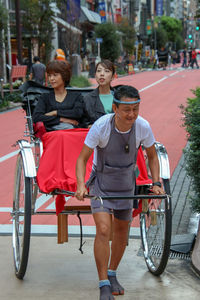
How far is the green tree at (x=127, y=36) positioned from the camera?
202ft

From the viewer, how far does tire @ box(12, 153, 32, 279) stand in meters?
4.25

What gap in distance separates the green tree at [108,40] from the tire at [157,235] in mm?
47390

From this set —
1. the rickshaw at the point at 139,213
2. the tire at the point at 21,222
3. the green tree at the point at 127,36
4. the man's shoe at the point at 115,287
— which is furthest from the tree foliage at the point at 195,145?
the green tree at the point at 127,36

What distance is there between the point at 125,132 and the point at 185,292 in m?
1.30

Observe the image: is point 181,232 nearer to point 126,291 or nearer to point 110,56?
point 126,291

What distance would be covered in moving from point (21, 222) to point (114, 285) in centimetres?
115

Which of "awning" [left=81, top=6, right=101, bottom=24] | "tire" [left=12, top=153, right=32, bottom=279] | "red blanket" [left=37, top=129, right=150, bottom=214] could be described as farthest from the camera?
"awning" [left=81, top=6, right=101, bottom=24]

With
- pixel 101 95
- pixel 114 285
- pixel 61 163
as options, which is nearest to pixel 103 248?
pixel 114 285

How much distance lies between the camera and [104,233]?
4.02 m

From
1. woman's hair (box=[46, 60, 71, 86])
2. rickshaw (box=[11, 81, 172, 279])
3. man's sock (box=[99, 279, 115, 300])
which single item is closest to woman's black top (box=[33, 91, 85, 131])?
woman's hair (box=[46, 60, 71, 86])

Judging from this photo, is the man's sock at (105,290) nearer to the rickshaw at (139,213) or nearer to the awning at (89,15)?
the rickshaw at (139,213)

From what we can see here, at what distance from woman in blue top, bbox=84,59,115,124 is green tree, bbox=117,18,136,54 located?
56530 millimetres

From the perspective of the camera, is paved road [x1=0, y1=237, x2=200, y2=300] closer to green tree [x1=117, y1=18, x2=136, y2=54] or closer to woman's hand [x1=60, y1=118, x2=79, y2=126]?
woman's hand [x1=60, y1=118, x2=79, y2=126]

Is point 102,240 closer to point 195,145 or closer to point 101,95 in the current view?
point 195,145
